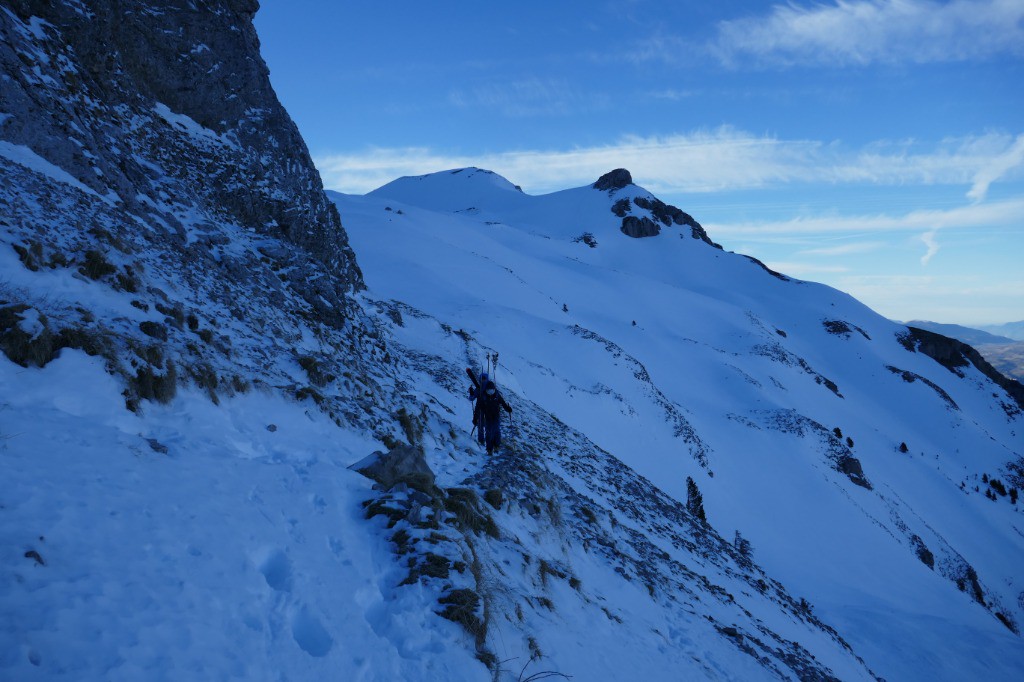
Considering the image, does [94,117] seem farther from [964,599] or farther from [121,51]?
[964,599]

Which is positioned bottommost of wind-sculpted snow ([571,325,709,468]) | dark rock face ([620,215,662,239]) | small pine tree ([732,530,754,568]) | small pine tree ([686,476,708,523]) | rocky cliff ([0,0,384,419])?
small pine tree ([732,530,754,568])

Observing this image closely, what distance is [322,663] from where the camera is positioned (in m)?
4.64

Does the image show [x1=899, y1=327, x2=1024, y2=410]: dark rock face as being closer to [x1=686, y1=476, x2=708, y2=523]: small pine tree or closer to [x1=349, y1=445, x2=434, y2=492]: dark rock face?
[x1=686, y1=476, x2=708, y2=523]: small pine tree

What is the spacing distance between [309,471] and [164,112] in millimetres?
14661

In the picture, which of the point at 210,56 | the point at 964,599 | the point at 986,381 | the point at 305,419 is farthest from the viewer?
the point at 986,381

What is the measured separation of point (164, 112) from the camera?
54.3 feet

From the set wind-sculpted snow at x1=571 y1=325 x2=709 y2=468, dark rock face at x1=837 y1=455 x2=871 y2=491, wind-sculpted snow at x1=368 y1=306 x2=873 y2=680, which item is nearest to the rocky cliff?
wind-sculpted snow at x1=368 y1=306 x2=873 y2=680

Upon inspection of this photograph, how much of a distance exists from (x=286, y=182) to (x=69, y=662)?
17.5 m

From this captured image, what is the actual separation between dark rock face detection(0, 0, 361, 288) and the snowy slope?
778 cm

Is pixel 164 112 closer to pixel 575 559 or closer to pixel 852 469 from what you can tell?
pixel 575 559

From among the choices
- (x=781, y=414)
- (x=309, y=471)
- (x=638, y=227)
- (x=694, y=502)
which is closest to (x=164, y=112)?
(x=309, y=471)

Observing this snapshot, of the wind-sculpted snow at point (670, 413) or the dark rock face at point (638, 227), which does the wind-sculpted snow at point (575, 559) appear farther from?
the dark rock face at point (638, 227)

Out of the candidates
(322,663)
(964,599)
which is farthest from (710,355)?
(322,663)

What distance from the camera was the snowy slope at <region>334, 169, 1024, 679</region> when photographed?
76.1ft
